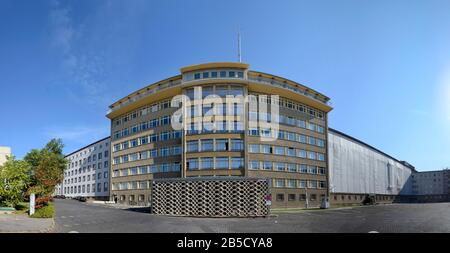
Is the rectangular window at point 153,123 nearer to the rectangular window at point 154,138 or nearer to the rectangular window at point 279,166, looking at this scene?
the rectangular window at point 154,138

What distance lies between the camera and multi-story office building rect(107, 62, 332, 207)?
47.0 meters

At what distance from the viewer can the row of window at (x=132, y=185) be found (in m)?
55.5

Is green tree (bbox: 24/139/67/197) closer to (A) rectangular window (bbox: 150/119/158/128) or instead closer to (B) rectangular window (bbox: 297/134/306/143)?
(A) rectangular window (bbox: 150/119/158/128)

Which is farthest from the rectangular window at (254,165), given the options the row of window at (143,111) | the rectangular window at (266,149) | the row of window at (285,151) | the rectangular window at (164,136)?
the row of window at (143,111)

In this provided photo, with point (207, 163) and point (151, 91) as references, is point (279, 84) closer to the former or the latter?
point (207, 163)

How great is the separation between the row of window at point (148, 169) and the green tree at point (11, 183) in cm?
2460

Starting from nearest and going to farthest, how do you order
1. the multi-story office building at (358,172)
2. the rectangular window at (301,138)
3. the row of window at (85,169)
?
the rectangular window at (301,138), the multi-story office building at (358,172), the row of window at (85,169)

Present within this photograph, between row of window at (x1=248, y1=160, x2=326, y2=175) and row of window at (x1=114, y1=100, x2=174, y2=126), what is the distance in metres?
18.6

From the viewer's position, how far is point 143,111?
56.8m

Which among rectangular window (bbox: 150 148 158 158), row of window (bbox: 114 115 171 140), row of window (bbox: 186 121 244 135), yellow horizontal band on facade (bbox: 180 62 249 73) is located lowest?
rectangular window (bbox: 150 148 158 158)

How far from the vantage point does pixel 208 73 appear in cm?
4816

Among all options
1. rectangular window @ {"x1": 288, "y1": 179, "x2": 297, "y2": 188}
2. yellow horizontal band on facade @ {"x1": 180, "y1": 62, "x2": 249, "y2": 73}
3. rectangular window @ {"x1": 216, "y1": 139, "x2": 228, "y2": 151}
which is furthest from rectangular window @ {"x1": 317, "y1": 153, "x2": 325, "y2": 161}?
yellow horizontal band on facade @ {"x1": 180, "y1": 62, "x2": 249, "y2": 73}
